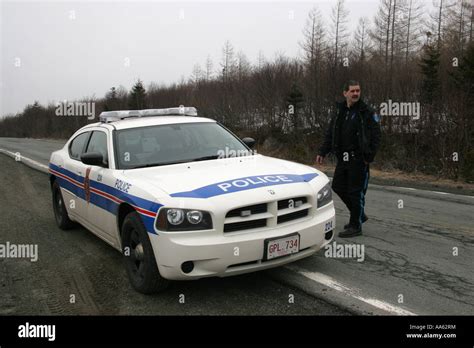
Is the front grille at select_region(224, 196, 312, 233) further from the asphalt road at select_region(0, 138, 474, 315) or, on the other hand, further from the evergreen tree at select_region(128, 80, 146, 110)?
the evergreen tree at select_region(128, 80, 146, 110)

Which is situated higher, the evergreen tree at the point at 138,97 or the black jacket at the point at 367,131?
the evergreen tree at the point at 138,97

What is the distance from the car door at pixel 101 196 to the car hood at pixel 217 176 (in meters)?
0.40

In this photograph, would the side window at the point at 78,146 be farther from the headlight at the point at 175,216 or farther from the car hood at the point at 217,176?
the headlight at the point at 175,216

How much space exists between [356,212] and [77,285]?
11.4 feet

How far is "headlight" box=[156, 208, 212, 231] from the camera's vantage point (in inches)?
141

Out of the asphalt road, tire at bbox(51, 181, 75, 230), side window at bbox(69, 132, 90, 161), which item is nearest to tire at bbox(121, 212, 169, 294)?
the asphalt road

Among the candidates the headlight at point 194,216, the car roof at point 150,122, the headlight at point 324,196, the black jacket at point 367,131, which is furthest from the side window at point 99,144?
the black jacket at point 367,131

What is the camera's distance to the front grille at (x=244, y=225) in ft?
11.9

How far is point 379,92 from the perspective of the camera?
20.5 meters

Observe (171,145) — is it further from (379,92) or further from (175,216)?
(379,92)

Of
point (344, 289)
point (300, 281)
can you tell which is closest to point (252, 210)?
point (300, 281)

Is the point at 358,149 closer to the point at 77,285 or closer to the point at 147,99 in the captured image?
the point at 77,285

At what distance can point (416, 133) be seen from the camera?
55.8 feet
